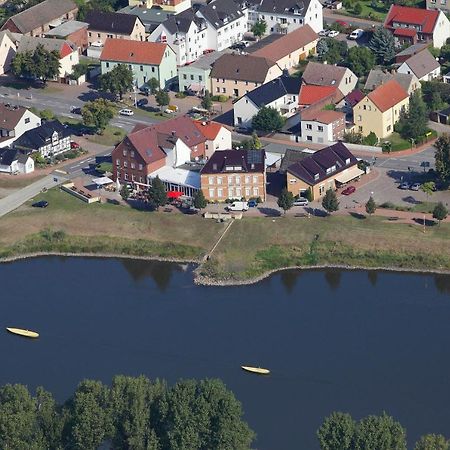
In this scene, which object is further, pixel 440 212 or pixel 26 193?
pixel 26 193

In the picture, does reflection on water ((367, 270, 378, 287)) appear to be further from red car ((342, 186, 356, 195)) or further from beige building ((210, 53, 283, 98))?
beige building ((210, 53, 283, 98))

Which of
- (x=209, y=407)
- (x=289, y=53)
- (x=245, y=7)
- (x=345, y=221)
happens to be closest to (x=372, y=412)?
(x=209, y=407)

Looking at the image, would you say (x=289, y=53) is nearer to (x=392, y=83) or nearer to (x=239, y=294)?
(x=392, y=83)

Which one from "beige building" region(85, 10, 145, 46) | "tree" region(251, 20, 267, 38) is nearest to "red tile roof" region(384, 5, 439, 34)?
"tree" region(251, 20, 267, 38)

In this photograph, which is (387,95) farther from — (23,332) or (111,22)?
(23,332)

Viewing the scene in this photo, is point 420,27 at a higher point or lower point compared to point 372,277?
higher

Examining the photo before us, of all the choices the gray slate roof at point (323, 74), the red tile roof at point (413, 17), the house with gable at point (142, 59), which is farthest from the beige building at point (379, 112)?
the house with gable at point (142, 59)

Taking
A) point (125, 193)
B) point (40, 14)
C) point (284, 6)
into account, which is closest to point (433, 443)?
point (125, 193)
